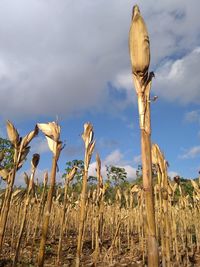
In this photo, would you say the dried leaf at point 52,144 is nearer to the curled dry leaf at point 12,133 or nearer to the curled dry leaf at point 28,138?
the curled dry leaf at point 28,138

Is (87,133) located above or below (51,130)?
above

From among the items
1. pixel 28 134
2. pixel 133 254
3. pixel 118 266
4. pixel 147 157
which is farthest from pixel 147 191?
pixel 133 254

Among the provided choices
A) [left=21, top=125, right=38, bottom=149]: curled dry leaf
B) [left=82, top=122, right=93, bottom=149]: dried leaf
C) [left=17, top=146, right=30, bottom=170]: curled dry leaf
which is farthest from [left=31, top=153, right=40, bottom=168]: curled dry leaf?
[left=82, top=122, right=93, bottom=149]: dried leaf

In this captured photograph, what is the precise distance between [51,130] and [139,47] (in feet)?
6.06

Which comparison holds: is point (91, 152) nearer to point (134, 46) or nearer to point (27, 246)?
point (134, 46)

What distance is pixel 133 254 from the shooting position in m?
8.20

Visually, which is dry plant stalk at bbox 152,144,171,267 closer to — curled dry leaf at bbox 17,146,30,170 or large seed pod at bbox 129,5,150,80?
curled dry leaf at bbox 17,146,30,170

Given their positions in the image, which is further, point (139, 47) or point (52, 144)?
point (52, 144)

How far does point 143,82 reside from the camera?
1.93m

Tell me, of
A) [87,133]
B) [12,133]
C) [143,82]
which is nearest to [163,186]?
[87,133]

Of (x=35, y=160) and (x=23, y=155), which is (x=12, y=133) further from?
(x=35, y=160)

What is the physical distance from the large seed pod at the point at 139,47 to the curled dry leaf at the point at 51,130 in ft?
5.57

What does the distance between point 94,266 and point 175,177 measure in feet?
9.00

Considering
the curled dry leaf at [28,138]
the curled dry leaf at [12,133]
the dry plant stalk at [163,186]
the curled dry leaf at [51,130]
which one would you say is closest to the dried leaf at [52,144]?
the curled dry leaf at [51,130]
